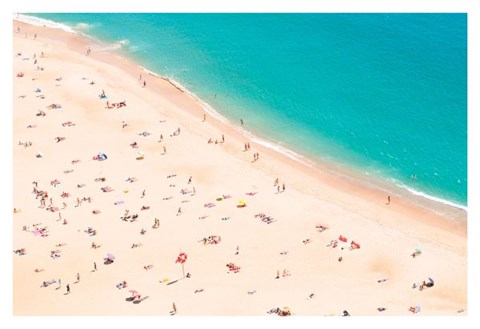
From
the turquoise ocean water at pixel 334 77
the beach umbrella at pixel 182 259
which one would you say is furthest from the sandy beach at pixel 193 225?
the turquoise ocean water at pixel 334 77

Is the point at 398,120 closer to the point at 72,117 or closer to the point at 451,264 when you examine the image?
the point at 451,264

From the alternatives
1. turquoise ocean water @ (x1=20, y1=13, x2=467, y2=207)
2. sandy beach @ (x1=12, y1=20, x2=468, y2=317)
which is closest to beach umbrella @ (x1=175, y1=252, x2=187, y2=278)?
sandy beach @ (x1=12, y1=20, x2=468, y2=317)

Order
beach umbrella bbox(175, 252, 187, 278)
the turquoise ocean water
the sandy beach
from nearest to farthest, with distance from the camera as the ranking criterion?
1. the sandy beach
2. beach umbrella bbox(175, 252, 187, 278)
3. the turquoise ocean water

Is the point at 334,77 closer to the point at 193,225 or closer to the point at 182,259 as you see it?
the point at 193,225

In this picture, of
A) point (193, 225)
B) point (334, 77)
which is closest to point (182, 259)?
point (193, 225)

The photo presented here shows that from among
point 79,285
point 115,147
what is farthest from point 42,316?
point 115,147

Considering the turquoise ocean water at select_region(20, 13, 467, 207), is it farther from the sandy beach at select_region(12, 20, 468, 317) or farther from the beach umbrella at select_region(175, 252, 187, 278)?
the beach umbrella at select_region(175, 252, 187, 278)
